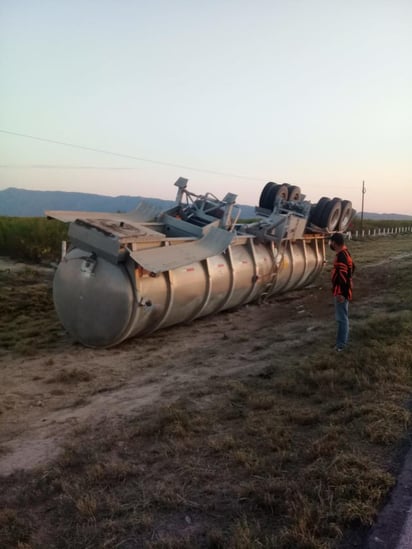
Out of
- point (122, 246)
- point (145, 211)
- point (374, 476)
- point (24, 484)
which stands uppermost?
point (145, 211)

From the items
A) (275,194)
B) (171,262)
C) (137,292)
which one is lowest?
(137,292)

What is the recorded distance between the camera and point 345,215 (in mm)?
12062

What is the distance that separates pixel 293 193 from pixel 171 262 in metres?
5.85

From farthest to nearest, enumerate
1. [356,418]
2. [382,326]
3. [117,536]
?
[382,326], [356,418], [117,536]

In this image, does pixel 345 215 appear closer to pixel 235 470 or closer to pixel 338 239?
pixel 338 239

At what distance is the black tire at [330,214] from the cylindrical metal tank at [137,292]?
8.84ft

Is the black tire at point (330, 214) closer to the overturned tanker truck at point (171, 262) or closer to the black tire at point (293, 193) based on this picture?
the overturned tanker truck at point (171, 262)

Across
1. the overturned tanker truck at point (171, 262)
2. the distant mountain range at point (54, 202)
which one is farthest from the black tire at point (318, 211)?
the distant mountain range at point (54, 202)

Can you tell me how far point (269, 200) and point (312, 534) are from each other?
9.58m

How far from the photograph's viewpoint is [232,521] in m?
2.81

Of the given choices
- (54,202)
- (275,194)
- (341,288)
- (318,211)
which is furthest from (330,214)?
(54,202)

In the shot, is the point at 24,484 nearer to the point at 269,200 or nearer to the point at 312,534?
the point at 312,534

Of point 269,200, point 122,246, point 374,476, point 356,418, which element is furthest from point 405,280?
point 374,476

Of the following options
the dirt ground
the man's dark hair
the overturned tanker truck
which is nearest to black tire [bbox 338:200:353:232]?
the overturned tanker truck
